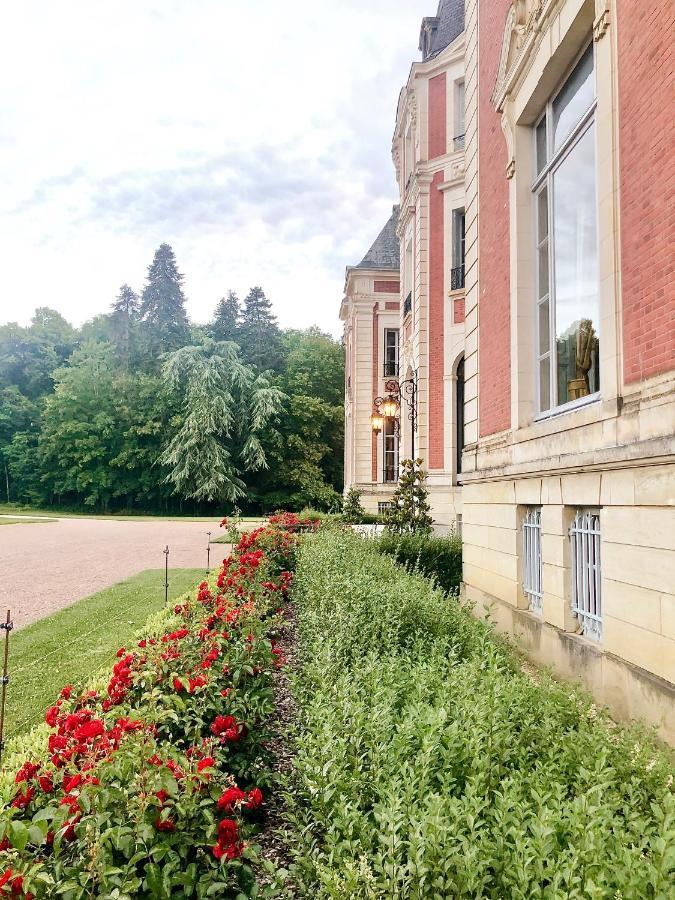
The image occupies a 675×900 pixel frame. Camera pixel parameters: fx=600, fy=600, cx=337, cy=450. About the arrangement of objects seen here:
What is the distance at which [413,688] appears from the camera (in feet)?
9.98

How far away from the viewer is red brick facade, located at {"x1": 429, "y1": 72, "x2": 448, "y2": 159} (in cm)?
1543

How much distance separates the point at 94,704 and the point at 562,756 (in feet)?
6.97

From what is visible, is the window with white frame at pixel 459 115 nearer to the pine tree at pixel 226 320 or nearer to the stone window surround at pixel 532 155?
the stone window surround at pixel 532 155

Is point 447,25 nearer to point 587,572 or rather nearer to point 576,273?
point 576,273

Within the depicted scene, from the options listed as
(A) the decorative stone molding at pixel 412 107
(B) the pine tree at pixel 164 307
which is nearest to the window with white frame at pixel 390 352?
(A) the decorative stone molding at pixel 412 107

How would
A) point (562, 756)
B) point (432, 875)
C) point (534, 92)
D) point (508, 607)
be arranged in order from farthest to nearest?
point (508, 607) → point (534, 92) → point (562, 756) → point (432, 875)

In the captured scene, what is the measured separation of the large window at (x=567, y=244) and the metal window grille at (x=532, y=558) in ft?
3.74

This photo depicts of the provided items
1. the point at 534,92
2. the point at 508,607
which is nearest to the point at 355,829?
the point at 508,607

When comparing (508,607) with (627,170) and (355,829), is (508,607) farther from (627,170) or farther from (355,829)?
(355,829)

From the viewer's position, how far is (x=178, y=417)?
125 ft

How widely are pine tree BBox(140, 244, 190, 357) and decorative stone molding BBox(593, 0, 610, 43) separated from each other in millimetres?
42249

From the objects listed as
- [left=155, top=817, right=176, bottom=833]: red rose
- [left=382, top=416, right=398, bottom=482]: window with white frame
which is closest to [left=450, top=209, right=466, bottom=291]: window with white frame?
[left=382, top=416, right=398, bottom=482]: window with white frame

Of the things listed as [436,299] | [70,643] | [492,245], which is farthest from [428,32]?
[70,643]

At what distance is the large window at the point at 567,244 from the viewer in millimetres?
5062
